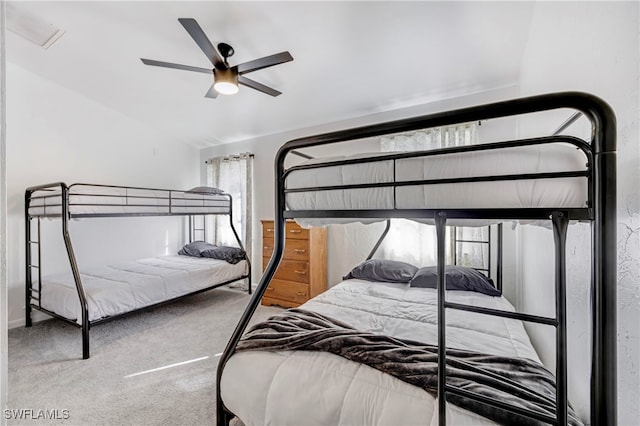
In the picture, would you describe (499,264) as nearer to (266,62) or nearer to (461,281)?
(461,281)

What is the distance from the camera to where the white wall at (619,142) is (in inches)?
30.6

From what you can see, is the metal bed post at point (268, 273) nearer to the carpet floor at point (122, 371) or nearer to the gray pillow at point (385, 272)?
the carpet floor at point (122, 371)

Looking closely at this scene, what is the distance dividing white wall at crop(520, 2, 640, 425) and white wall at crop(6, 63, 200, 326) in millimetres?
4740

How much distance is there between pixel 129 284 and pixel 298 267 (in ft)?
5.94

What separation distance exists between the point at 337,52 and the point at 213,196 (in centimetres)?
282

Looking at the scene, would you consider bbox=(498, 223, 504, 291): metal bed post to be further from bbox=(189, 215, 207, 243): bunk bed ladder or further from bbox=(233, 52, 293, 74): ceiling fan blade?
bbox=(189, 215, 207, 243): bunk bed ladder

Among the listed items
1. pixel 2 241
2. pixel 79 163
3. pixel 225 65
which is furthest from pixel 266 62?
pixel 79 163

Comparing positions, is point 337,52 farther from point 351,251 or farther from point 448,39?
point 351,251

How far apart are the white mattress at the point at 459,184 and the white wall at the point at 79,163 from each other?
150 inches

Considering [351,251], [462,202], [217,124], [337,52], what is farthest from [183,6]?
[351,251]

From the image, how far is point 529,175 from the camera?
853 millimetres

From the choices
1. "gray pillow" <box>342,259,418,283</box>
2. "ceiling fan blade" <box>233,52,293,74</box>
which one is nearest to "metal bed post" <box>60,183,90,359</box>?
"ceiling fan blade" <box>233,52,293,74</box>

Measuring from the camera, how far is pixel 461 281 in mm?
2443

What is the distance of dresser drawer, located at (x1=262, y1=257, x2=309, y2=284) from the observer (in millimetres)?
3563
